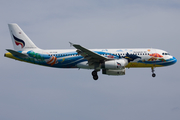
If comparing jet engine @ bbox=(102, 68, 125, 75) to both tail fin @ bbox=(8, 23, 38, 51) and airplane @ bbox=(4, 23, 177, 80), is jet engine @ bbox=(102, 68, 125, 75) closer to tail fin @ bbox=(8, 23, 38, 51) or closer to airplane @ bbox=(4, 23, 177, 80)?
airplane @ bbox=(4, 23, 177, 80)

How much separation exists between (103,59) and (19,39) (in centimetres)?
1592

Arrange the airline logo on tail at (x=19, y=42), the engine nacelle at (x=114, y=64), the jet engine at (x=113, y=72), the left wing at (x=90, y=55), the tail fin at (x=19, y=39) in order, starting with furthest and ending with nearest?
the airline logo on tail at (x=19, y=42) → the tail fin at (x=19, y=39) → the jet engine at (x=113, y=72) → the engine nacelle at (x=114, y=64) → the left wing at (x=90, y=55)

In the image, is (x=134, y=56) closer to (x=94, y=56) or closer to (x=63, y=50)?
(x=94, y=56)

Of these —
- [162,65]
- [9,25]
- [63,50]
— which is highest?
[9,25]

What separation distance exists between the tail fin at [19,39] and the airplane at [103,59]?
1624 millimetres

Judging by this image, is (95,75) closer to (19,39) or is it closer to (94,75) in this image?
(94,75)

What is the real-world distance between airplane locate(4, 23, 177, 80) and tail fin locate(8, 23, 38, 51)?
162 cm

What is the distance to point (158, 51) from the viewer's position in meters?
53.5

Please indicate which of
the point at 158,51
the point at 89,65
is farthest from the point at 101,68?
the point at 158,51

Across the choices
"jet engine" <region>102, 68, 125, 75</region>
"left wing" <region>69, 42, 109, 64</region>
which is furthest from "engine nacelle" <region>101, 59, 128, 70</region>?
"jet engine" <region>102, 68, 125, 75</region>

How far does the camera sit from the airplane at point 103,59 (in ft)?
167

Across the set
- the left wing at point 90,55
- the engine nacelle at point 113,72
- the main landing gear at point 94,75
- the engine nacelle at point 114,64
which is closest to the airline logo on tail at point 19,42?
the left wing at point 90,55

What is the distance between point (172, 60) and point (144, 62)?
191 inches

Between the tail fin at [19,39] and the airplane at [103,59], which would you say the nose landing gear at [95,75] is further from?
the tail fin at [19,39]
